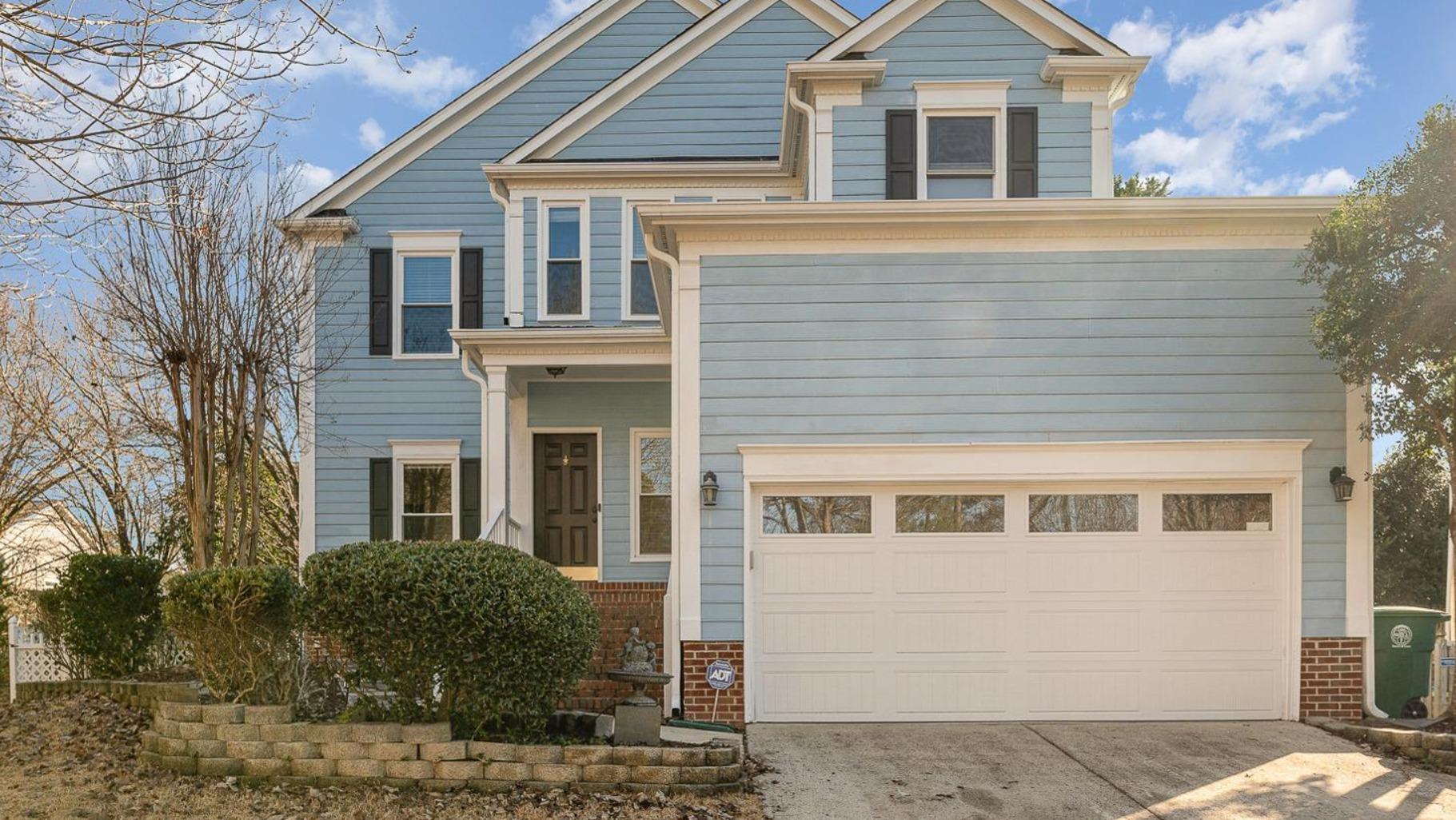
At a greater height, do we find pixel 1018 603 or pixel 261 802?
pixel 1018 603

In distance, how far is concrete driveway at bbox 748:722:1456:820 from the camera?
20.3ft

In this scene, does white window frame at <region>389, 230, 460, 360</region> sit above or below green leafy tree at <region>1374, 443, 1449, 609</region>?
above

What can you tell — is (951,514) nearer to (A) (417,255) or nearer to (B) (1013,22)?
(B) (1013,22)

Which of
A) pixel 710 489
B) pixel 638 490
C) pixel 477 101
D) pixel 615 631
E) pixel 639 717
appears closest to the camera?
pixel 639 717

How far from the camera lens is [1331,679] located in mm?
8234

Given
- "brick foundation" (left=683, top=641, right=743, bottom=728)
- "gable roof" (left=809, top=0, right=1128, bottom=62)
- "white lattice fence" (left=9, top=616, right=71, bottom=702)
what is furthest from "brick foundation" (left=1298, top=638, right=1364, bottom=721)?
"white lattice fence" (left=9, top=616, right=71, bottom=702)

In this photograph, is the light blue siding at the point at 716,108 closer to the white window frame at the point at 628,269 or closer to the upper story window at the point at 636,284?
the white window frame at the point at 628,269

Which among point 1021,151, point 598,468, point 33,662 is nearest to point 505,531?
point 598,468

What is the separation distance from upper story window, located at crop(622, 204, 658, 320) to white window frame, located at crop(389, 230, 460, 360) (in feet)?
7.67

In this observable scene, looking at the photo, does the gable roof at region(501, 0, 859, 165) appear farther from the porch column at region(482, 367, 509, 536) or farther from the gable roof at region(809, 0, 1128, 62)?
the porch column at region(482, 367, 509, 536)

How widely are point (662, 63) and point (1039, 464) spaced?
300 inches

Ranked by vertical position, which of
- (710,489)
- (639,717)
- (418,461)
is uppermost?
(418,461)

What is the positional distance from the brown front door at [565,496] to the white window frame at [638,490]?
52cm

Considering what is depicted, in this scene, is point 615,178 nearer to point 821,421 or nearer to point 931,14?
point 931,14
